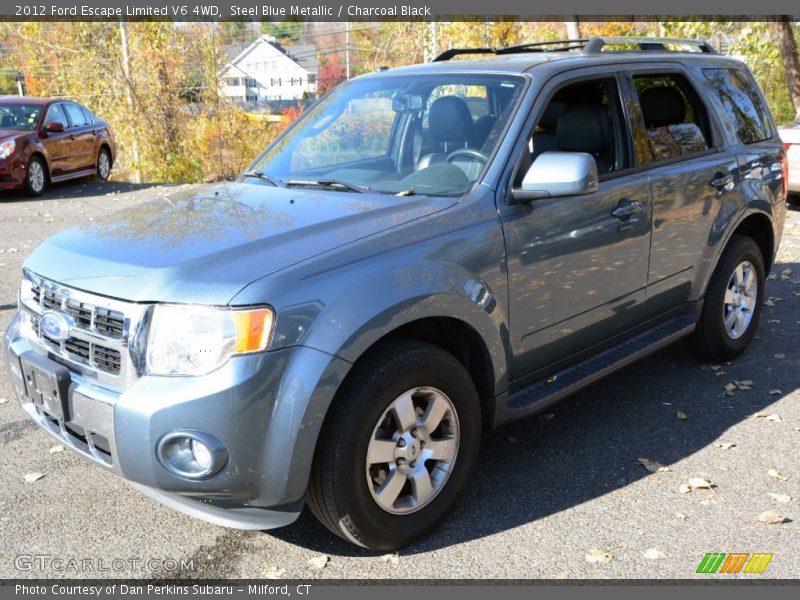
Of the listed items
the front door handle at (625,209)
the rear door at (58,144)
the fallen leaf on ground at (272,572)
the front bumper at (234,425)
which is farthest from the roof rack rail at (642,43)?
the rear door at (58,144)

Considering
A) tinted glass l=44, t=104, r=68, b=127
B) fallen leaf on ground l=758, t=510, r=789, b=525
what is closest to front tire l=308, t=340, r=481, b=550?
fallen leaf on ground l=758, t=510, r=789, b=525

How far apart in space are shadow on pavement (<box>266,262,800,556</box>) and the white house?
72.3 meters

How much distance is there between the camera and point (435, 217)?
3.38 meters

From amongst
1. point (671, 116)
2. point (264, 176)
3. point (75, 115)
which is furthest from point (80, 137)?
point (671, 116)

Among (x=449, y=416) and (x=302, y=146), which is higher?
(x=302, y=146)

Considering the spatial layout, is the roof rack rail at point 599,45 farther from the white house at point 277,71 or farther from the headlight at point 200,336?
the white house at point 277,71

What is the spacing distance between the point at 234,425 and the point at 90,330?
0.71 meters

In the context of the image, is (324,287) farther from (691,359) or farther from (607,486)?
(691,359)

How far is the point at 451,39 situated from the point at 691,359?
16749 millimetres

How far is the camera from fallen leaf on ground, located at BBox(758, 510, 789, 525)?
3564mm

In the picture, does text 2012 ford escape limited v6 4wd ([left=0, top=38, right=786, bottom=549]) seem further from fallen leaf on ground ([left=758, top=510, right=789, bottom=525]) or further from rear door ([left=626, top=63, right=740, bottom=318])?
fallen leaf on ground ([left=758, top=510, right=789, bottom=525])

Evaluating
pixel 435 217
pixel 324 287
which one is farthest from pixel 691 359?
pixel 324 287

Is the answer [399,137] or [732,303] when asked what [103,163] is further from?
[732,303]

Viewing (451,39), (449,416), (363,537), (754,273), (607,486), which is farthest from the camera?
(451,39)
